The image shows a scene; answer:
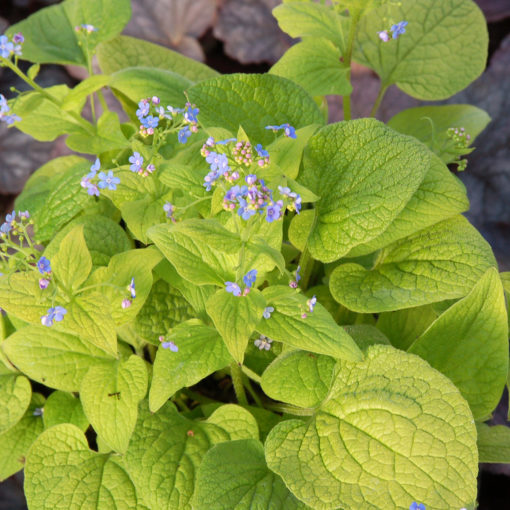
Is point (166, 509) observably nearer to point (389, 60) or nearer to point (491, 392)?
point (491, 392)

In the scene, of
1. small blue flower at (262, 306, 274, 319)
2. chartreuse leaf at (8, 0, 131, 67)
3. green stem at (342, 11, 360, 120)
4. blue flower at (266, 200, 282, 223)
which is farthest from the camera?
chartreuse leaf at (8, 0, 131, 67)

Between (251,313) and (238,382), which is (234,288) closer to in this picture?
(251,313)

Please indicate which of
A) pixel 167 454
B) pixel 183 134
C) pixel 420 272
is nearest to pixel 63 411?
pixel 167 454

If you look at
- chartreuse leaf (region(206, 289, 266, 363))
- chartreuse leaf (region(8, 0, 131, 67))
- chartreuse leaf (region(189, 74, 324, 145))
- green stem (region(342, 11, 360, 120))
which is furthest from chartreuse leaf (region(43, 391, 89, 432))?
green stem (region(342, 11, 360, 120))

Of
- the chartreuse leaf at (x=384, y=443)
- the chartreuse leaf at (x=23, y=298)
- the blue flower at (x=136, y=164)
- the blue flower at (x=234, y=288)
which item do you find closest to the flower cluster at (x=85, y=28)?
the blue flower at (x=136, y=164)

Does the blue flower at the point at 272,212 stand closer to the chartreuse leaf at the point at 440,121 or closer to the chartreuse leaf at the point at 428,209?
the chartreuse leaf at the point at 428,209

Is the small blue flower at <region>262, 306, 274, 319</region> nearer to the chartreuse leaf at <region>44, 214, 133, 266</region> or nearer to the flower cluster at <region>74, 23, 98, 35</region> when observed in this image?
the chartreuse leaf at <region>44, 214, 133, 266</region>

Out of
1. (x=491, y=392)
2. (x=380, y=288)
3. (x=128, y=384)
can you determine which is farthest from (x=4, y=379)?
(x=491, y=392)
